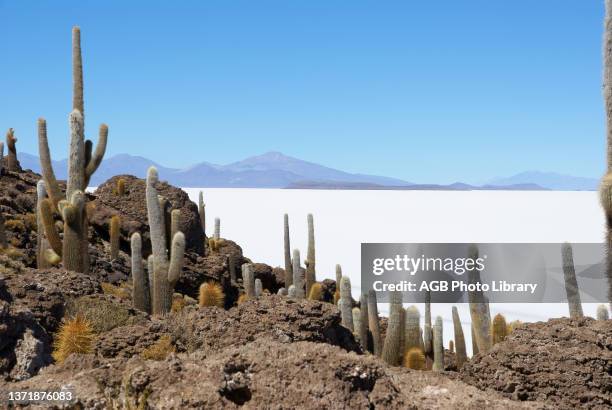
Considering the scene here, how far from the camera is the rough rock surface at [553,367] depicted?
4.32 metres

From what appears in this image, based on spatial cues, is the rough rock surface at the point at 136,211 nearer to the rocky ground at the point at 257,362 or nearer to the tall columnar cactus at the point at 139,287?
the tall columnar cactus at the point at 139,287

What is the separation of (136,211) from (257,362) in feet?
43.0

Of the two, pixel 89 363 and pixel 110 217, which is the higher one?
pixel 110 217

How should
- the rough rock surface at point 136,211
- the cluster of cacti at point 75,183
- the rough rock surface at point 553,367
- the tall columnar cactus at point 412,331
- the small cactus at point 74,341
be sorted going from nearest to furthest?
the rough rock surface at point 553,367
the small cactus at point 74,341
the tall columnar cactus at point 412,331
the cluster of cacti at point 75,183
the rough rock surface at point 136,211

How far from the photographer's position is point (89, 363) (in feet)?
12.0

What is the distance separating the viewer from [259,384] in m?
3.13

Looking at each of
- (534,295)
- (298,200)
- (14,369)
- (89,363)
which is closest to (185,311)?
(14,369)

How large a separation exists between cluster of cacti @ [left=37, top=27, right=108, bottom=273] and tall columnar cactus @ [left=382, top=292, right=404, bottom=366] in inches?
181

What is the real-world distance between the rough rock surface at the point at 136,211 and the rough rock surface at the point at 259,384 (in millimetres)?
11281

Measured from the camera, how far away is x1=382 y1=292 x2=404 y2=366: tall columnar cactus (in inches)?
323

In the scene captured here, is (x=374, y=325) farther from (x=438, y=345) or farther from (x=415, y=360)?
Answer: (x=415, y=360)

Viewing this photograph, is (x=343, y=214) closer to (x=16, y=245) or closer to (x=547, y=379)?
(x=16, y=245)

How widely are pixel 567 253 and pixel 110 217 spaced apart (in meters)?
9.54

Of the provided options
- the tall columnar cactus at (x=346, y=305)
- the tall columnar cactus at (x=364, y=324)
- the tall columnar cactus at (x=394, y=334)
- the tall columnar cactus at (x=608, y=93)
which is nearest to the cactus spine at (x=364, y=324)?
the tall columnar cactus at (x=364, y=324)
